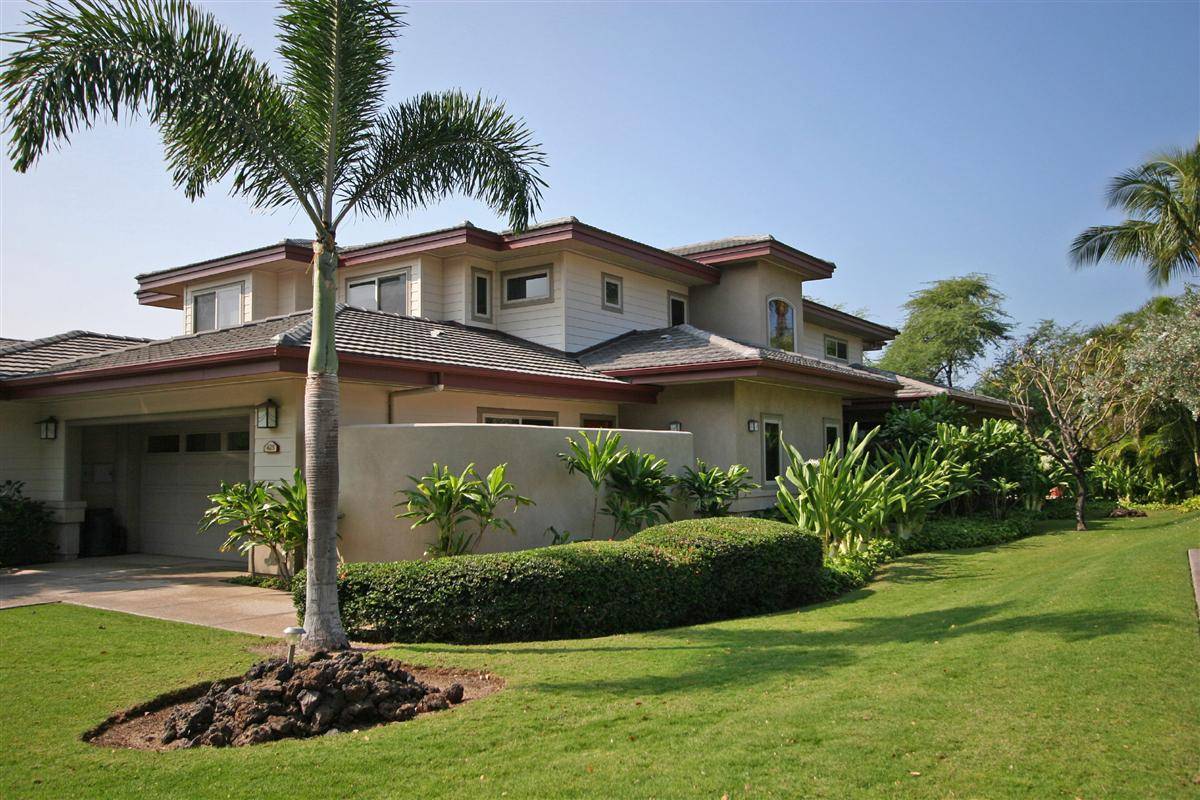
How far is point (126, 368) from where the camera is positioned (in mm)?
13656

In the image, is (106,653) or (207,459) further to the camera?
(207,459)

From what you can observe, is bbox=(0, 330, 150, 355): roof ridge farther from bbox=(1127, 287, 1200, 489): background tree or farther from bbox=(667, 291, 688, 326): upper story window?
bbox=(1127, 287, 1200, 489): background tree

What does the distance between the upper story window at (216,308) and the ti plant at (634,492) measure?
10.8m

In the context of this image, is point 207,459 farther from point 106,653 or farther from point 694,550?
point 694,550

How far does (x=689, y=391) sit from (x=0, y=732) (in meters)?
13.4

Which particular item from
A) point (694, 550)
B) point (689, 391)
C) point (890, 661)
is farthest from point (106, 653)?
point (689, 391)

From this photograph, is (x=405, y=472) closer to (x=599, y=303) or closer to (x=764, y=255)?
(x=599, y=303)

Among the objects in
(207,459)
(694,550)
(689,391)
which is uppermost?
(689,391)

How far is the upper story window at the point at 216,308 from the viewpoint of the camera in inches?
792

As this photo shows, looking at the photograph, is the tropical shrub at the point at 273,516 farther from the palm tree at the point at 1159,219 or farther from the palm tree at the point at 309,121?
the palm tree at the point at 1159,219

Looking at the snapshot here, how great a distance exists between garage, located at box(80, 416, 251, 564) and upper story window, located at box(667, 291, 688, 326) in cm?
1015

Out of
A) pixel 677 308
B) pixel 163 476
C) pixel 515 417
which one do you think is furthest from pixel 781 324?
pixel 163 476

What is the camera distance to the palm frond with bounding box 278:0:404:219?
→ 860 centimetres

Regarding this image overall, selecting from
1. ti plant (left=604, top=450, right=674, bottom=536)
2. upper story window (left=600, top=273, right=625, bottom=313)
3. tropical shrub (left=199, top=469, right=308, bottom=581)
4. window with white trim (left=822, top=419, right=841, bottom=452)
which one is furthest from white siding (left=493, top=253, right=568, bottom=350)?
tropical shrub (left=199, top=469, right=308, bottom=581)
